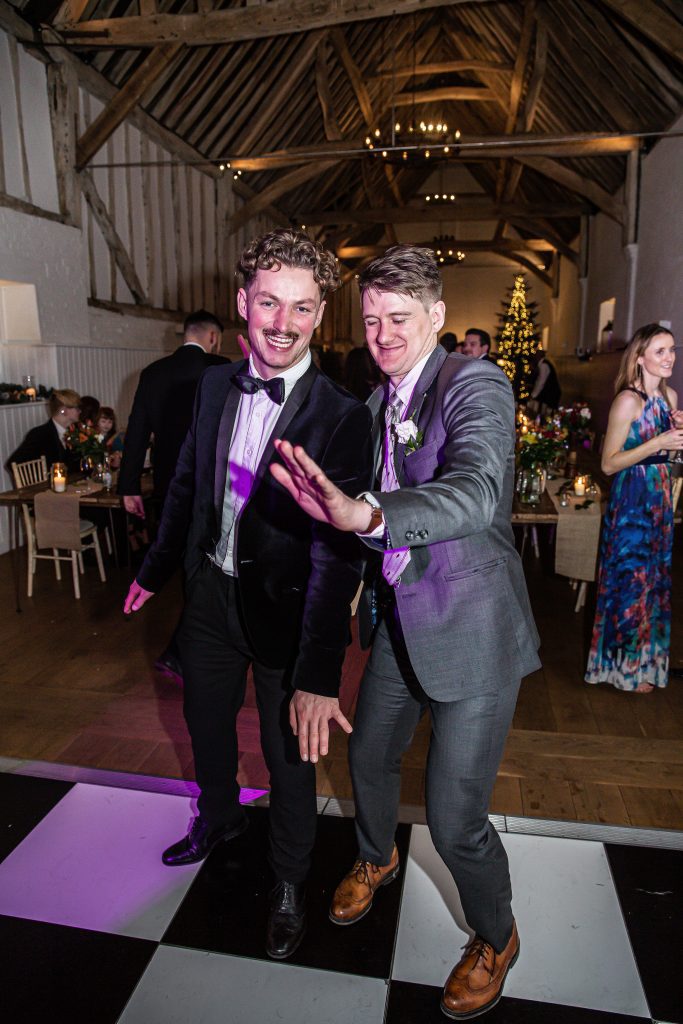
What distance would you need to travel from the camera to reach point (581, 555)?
418 cm

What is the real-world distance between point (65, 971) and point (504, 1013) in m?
1.10

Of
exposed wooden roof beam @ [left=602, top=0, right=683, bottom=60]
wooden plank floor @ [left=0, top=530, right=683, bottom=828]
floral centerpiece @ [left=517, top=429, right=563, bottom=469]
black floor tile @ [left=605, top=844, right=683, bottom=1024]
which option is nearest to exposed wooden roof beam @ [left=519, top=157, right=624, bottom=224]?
exposed wooden roof beam @ [left=602, top=0, right=683, bottom=60]

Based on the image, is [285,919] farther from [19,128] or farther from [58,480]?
[19,128]

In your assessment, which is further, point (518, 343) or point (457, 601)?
point (518, 343)

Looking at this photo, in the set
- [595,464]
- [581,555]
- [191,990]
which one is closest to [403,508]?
[191,990]

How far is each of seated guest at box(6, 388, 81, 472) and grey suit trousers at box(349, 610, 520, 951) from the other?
15.5 feet

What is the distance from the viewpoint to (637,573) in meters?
3.45

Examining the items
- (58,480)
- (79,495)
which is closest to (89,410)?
(58,480)

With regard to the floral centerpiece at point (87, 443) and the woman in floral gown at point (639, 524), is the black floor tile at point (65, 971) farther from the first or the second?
the floral centerpiece at point (87, 443)

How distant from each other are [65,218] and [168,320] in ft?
9.01

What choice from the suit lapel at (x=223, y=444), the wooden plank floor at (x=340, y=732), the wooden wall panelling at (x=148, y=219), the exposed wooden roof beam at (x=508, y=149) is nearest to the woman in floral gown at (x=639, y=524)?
the wooden plank floor at (x=340, y=732)

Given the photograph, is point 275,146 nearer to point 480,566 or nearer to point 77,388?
point 77,388

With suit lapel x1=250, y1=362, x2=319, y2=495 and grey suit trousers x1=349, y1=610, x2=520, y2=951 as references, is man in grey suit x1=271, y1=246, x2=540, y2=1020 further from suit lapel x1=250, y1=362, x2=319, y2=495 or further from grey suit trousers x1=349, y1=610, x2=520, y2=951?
suit lapel x1=250, y1=362, x2=319, y2=495

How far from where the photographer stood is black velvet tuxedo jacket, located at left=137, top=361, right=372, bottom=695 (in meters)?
1.71
